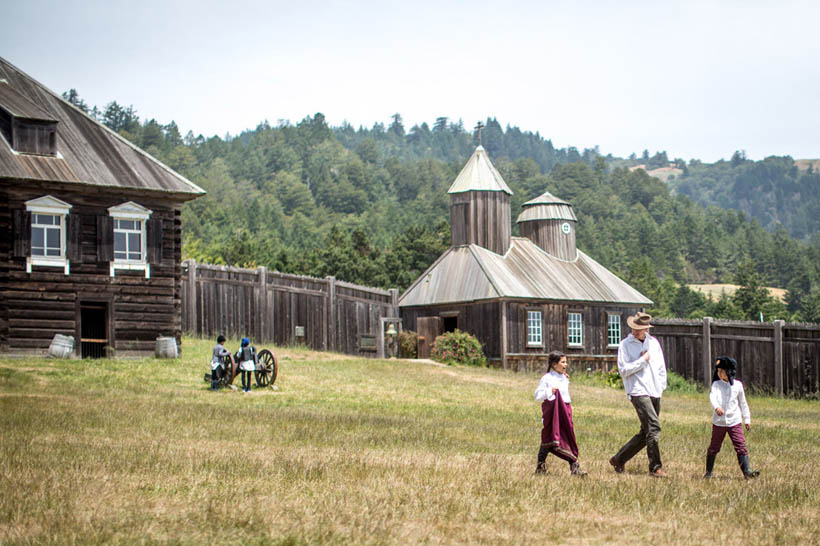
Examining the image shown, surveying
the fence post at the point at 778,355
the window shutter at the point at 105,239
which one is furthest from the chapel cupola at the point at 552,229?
the window shutter at the point at 105,239

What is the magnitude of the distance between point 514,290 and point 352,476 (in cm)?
2747

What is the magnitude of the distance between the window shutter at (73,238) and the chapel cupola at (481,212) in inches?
672

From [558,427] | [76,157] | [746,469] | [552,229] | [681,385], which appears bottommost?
[681,385]

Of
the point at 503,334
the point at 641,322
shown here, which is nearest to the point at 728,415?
the point at 641,322

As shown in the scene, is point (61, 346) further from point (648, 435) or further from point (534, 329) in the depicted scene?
point (648, 435)

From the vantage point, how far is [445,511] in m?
9.29

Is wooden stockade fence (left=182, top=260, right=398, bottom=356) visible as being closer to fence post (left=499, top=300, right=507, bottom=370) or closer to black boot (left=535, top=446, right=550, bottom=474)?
fence post (left=499, top=300, right=507, bottom=370)

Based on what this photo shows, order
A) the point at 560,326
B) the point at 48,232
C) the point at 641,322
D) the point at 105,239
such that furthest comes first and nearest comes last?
the point at 560,326 → the point at 105,239 → the point at 48,232 → the point at 641,322

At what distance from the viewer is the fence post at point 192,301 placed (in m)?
36.7

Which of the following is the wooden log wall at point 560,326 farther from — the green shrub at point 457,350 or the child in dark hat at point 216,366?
the child in dark hat at point 216,366

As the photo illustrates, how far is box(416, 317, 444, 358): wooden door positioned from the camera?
38.8 meters

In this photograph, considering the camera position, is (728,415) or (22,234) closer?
(728,415)

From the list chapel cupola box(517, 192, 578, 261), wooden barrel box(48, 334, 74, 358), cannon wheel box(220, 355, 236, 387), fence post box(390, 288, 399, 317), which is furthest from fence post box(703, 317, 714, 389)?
wooden barrel box(48, 334, 74, 358)

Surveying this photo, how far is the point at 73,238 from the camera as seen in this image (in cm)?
2902
